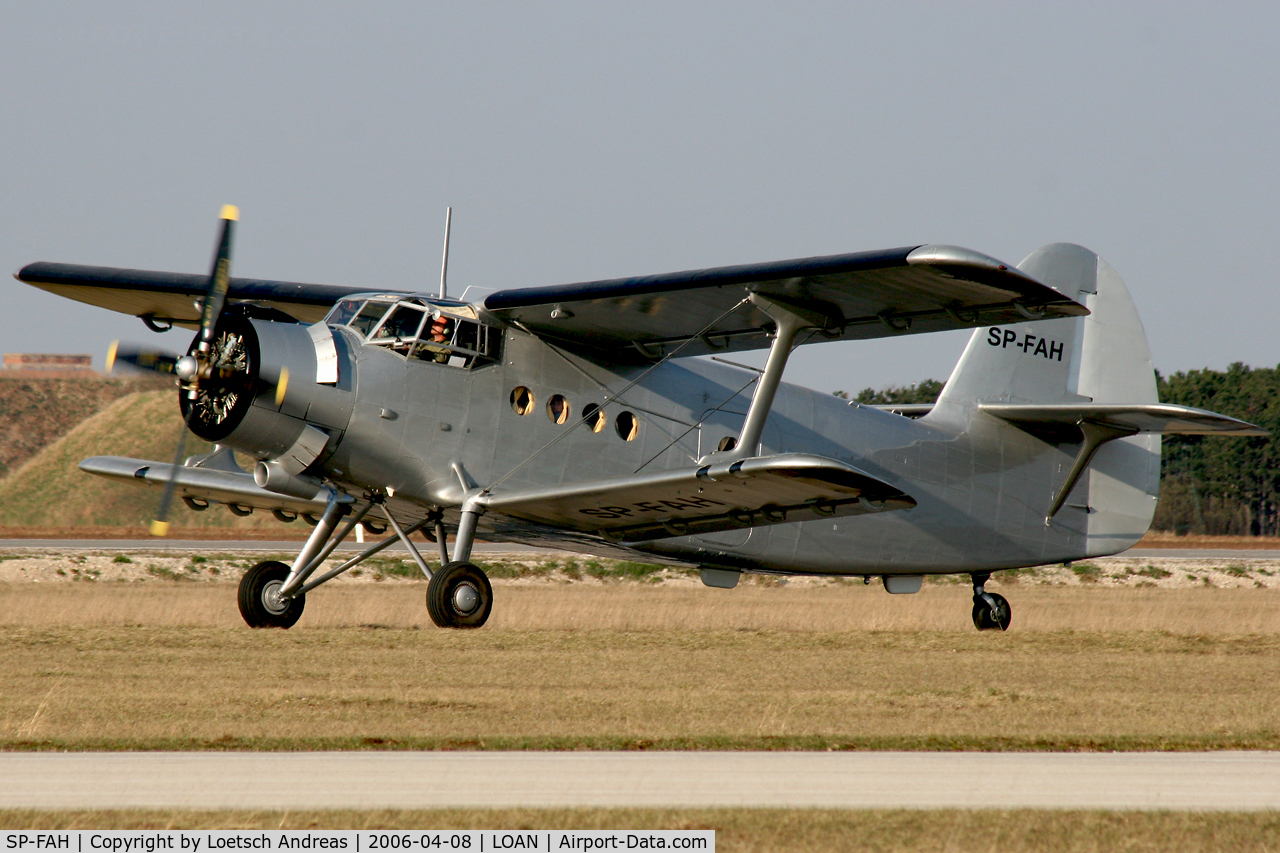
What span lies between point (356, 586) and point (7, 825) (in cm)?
2248

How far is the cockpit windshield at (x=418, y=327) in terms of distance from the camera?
13.5 m

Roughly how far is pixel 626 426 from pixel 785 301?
2.66 meters

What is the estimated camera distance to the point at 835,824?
5.29 metres

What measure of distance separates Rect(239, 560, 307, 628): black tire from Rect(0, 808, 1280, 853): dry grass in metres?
9.10

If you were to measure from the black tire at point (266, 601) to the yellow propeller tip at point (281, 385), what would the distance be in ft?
7.50

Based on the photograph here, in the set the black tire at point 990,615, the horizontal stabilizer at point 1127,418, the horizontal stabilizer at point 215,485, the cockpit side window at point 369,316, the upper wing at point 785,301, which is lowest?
the black tire at point 990,615

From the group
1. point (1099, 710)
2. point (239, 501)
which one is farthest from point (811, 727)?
point (239, 501)

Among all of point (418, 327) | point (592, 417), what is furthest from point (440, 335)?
point (592, 417)

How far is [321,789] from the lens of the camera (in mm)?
5852

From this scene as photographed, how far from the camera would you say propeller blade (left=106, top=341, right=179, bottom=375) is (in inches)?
522

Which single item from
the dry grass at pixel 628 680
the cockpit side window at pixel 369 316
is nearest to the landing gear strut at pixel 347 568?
the dry grass at pixel 628 680
